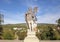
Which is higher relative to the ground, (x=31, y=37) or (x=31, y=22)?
(x=31, y=22)

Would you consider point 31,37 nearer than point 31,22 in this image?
Yes

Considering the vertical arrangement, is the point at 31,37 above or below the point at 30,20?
below

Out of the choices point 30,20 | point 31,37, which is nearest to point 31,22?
point 30,20

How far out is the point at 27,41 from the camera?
1108 centimetres

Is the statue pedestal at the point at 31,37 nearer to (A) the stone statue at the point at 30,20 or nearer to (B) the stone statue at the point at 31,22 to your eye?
(B) the stone statue at the point at 31,22

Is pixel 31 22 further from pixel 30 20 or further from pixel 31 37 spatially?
pixel 31 37

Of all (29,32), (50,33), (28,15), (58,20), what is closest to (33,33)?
(29,32)

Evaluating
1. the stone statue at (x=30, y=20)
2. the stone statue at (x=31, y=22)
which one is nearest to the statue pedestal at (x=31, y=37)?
the stone statue at (x=31, y=22)

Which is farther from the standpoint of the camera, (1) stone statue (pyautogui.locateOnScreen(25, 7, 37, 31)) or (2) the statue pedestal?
(1) stone statue (pyautogui.locateOnScreen(25, 7, 37, 31))

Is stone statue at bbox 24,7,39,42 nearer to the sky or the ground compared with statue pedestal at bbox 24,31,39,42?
nearer to the sky

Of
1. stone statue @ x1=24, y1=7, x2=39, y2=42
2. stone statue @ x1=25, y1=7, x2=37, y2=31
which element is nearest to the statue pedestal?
stone statue @ x1=24, y1=7, x2=39, y2=42

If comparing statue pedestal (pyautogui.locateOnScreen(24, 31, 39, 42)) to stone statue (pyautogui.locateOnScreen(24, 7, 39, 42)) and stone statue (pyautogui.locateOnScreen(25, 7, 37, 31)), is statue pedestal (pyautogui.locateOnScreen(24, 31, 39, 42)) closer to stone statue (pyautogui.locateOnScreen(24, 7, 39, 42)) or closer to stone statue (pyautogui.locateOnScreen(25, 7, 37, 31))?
stone statue (pyautogui.locateOnScreen(24, 7, 39, 42))

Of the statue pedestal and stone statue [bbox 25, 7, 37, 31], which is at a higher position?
stone statue [bbox 25, 7, 37, 31]

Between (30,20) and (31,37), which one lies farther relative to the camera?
(30,20)
